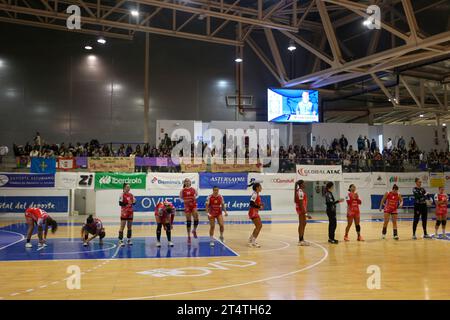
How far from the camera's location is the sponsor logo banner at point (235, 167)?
26.4 m

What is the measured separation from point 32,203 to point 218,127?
13823 mm

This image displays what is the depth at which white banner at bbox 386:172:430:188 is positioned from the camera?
28.4 m

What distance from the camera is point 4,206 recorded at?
80.4 feet

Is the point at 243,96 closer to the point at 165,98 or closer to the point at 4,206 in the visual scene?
the point at 165,98

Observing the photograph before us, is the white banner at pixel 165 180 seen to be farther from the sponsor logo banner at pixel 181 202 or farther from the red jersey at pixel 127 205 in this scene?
the red jersey at pixel 127 205

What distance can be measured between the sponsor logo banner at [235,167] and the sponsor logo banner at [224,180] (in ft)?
0.92

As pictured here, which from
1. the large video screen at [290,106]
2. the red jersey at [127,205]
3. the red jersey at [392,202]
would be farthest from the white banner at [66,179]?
the red jersey at [392,202]

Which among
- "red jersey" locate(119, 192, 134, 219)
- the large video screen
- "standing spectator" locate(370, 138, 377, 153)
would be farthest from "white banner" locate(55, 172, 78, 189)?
"standing spectator" locate(370, 138, 377, 153)

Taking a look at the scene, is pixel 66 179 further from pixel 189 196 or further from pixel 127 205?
pixel 189 196

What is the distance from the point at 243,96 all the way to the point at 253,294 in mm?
27155

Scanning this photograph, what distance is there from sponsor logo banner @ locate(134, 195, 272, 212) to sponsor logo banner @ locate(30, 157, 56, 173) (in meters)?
5.46

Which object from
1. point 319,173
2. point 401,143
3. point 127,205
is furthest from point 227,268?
point 401,143

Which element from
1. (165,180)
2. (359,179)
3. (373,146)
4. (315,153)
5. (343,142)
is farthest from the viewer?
(343,142)

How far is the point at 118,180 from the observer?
82.5ft
